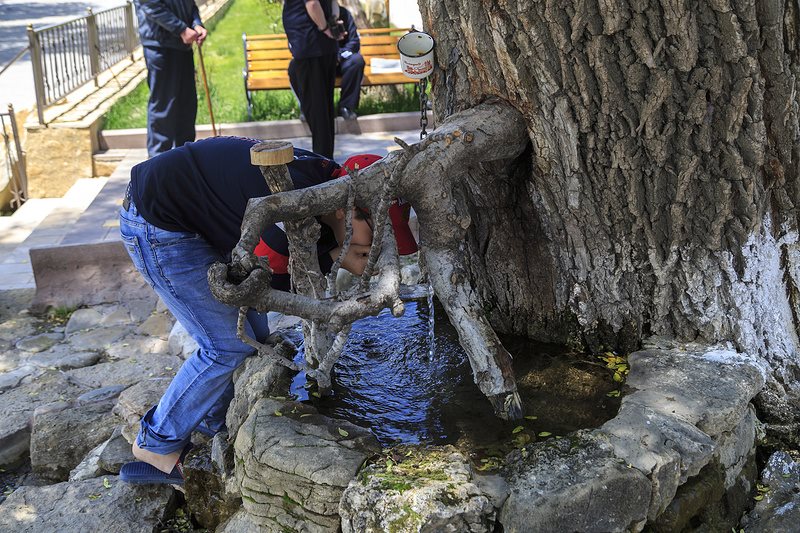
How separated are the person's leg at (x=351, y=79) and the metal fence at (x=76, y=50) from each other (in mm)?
2954

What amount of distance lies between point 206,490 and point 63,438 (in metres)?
1.17

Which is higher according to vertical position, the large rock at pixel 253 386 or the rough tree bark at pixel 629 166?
the rough tree bark at pixel 629 166

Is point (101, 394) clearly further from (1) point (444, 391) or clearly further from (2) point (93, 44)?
(2) point (93, 44)

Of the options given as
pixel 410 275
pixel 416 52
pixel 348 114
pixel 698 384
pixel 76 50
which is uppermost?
pixel 416 52

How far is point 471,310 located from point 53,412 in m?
2.54

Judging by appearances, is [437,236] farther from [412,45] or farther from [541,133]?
[412,45]

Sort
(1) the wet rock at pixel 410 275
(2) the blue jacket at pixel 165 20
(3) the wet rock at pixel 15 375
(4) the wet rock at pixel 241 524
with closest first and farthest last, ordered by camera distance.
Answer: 1. (4) the wet rock at pixel 241 524
2. (1) the wet rock at pixel 410 275
3. (3) the wet rock at pixel 15 375
4. (2) the blue jacket at pixel 165 20

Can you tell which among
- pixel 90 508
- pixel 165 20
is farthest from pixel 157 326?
pixel 165 20

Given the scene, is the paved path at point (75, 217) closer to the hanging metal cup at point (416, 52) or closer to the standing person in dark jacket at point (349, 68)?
the standing person in dark jacket at point (349, 68)

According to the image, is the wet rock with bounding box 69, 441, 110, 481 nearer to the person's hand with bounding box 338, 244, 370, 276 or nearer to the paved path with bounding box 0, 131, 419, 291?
the person's hand with bounding box 338, 244, 370, 276

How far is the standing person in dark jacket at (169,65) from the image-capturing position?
644cm

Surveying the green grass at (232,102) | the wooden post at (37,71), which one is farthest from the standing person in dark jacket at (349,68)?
the wooden post at (37,71)

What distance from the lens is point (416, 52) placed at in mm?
3078

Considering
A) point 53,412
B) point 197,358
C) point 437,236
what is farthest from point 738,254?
point 53,412
